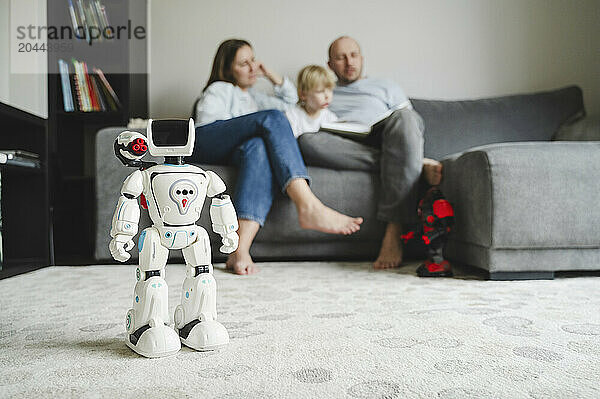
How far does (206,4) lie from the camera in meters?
3.09

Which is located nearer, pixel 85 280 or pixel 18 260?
pixel 85 280

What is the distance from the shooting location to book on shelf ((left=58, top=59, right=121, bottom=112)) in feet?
8.75

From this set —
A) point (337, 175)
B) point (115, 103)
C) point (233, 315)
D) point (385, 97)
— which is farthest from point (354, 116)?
point (233, 315)

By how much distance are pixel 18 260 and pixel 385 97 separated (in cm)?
183

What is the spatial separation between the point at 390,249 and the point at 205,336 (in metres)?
1.20

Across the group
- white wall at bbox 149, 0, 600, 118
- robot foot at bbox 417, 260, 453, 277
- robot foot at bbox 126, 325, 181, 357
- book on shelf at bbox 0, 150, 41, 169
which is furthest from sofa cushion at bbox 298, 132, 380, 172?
robot foot at bbox 126, 325, 181, 357

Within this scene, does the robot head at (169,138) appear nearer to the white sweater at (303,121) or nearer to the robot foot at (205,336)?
the robot foot at (205,336)

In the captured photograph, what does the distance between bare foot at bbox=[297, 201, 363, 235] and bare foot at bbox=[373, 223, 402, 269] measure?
186 mm

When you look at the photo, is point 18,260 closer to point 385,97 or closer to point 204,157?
point 204,157

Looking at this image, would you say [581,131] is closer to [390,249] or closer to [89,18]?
[390,249]

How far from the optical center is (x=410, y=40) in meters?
3.17

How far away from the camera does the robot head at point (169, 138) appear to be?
3.14ft

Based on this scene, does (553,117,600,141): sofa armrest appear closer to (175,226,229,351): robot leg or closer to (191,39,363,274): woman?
(191,39,363,274): woman

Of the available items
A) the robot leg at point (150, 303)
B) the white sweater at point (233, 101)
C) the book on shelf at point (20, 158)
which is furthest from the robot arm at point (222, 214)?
the white sweater at point (233, 101)
